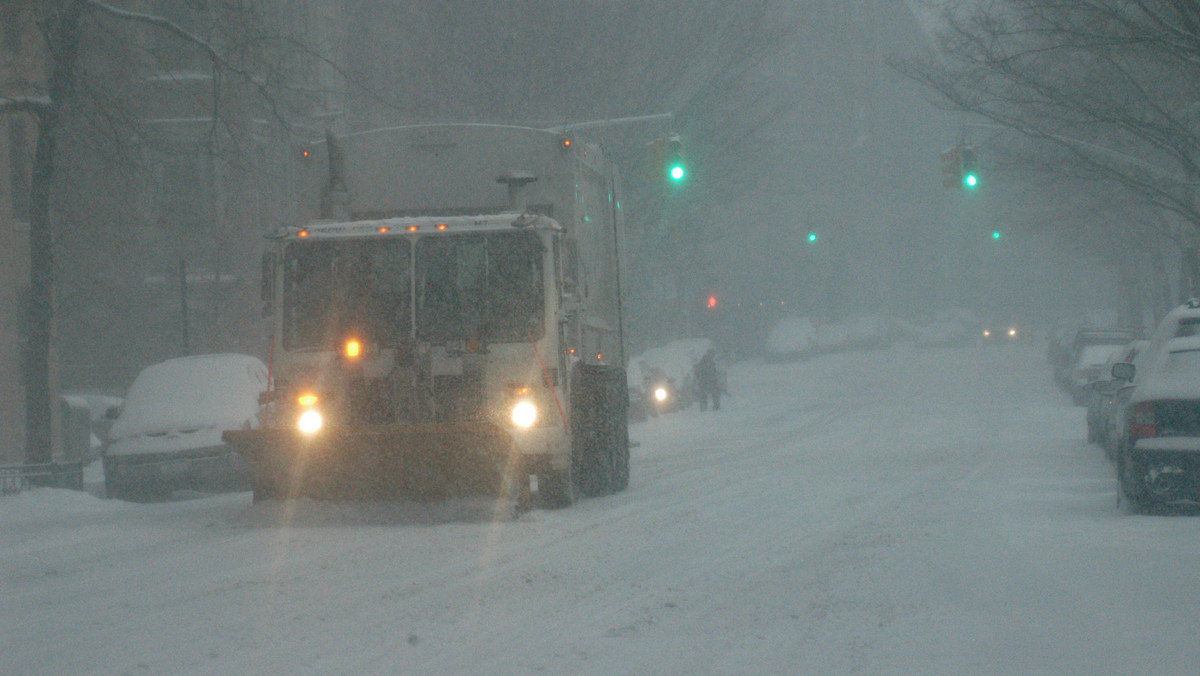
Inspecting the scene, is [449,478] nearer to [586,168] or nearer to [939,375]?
[586,168]

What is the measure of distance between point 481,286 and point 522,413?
1156 millimetres

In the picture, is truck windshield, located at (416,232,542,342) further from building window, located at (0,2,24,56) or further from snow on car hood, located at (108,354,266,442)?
building window, located at (0,2,24,56)

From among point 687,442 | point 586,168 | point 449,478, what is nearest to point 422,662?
point 449,478

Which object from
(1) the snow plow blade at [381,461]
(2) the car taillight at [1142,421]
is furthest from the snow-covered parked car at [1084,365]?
(1) the snow plow blade at [381,461]

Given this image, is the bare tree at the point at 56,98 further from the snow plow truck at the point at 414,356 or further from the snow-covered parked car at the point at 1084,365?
the snow-covered parked car at the point at 1084,365

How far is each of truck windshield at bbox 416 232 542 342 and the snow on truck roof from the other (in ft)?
0.28

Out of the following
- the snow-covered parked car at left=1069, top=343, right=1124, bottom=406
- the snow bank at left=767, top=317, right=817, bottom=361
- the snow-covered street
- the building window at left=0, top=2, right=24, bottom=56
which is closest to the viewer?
the snow-covered street

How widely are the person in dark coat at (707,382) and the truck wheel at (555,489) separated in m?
22.9

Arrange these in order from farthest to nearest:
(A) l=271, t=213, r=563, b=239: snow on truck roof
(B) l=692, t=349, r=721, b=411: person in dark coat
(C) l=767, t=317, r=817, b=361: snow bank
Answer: (C) l=767, t=317, r=817, b=361: snow bank, (B) l=692, t=349, r=721, b=411: person in dark coat, (A) l=271, t=213, r=563, b=239: snow on truck roof

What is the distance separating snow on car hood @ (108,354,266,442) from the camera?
58.6 feet

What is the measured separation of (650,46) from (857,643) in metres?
31.3

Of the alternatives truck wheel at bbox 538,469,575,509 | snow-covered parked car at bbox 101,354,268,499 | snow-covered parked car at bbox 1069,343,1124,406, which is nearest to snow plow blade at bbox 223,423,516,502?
truck wheel at bbox 538,469,575,509

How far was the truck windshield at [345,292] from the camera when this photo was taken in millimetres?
12234

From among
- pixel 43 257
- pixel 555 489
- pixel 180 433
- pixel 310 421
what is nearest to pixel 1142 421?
pixel 555 489
